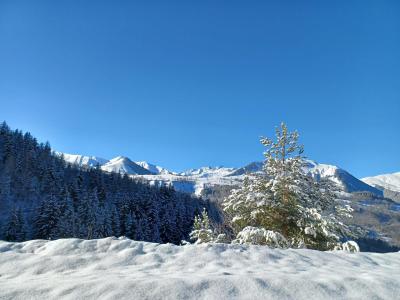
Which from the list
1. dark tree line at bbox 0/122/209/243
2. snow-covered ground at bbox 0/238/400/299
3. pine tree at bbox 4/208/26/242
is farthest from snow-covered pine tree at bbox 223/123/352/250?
pine tree at bbox 4/208/26/242

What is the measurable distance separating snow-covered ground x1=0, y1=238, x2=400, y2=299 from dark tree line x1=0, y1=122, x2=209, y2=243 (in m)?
41.5

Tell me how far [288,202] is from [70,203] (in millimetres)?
63892

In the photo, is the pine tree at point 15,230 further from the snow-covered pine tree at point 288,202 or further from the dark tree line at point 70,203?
the snow-covered pine tree at point 288,202

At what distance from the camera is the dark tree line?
55.3 meters

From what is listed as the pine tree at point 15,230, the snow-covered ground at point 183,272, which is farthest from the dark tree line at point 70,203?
the snow-covered ground at point 183,272

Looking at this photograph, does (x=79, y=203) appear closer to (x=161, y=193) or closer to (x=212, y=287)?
(x=161, y=193)

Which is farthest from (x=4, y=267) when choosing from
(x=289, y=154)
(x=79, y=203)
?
(x=79, y=203)

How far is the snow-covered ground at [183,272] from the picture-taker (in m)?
4.56

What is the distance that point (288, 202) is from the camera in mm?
14219

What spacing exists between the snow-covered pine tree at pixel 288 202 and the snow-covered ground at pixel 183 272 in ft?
17.9

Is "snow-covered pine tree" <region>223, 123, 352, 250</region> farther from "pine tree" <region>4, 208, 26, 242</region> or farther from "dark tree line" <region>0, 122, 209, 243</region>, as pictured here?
"pine tree" <region>4, 208, 26, 242</region>

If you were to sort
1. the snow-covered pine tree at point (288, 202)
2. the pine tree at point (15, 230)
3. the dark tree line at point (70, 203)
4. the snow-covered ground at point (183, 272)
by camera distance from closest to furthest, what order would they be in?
the snow-covered ground at point (183, 272)
the snow-covered pine tree at point (288, 202)
the pine tree at point (15, 230)
the dark tree line at point (70, 203)

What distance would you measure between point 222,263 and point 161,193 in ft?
299

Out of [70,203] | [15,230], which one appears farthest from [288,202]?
[70,203]
